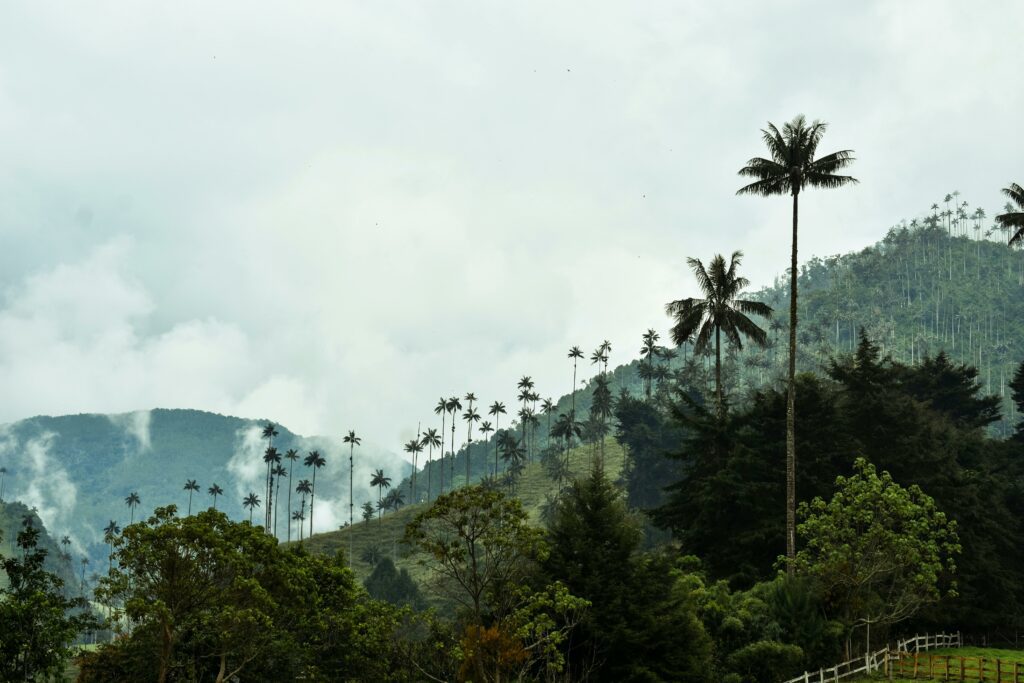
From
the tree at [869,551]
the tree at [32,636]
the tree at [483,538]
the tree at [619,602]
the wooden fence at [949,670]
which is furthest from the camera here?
the tree at [869,551]

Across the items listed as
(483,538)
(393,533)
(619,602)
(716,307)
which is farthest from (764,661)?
(393,533)

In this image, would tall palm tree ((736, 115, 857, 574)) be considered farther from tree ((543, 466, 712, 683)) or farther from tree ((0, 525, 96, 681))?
tree ((0, 525, 96, 681))

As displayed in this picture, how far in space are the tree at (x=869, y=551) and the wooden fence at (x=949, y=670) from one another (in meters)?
1.99

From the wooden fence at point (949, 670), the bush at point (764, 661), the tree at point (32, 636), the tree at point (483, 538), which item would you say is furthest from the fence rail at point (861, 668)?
the tree at point (32, 636)

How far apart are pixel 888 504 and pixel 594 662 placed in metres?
19.4

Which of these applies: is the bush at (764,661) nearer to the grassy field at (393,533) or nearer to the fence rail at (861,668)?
the fence rail at (861,668)

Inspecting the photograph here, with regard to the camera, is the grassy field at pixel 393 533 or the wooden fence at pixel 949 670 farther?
the grassy field at pixel 393 533

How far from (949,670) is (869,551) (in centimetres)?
612

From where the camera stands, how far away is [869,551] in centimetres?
4341

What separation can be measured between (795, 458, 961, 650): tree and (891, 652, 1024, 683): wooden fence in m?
1.99

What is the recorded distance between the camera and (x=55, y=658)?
111ft

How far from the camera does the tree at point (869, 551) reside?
43.2m

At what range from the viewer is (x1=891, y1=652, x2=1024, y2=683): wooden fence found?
123 ft

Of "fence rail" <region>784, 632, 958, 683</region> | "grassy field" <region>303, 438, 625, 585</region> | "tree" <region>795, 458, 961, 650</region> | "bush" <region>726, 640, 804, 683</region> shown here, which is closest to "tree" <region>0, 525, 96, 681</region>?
"bush" <region>726, 640, 804, 683</region>
